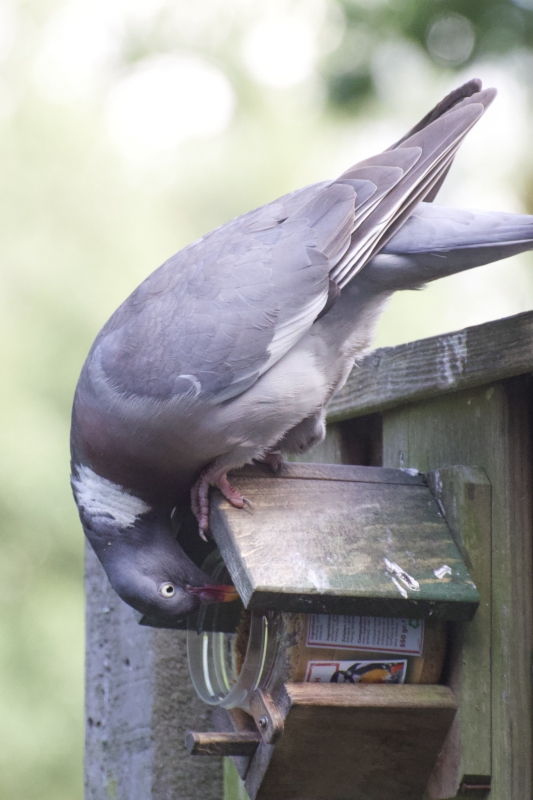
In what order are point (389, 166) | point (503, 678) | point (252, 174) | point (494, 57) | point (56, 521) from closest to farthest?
point (503, 678), point (389, 166), point (494, 57), point (56, 521), point (252, 174)

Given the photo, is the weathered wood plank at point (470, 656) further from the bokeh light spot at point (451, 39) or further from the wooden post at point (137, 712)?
the bokeh light spot at point (451, 39)

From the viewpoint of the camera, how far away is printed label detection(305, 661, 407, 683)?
1.44 meters

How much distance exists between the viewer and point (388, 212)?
167 centimetres

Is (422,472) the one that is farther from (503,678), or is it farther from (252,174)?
(252,174)

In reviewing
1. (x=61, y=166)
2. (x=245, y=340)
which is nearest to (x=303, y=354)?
(x=245, y=340)

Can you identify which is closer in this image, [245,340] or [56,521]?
[245,340]

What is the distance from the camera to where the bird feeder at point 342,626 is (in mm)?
1380

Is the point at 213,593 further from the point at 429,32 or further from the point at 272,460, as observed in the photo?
the point at 429,32

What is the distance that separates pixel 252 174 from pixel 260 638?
377 centimetres

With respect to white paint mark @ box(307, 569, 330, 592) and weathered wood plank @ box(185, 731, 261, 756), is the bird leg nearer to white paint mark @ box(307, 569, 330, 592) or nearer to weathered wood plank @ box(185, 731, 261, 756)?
white paint mark @ box(307, 569, 330, 592)

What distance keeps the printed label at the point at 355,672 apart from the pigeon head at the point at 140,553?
291 mm

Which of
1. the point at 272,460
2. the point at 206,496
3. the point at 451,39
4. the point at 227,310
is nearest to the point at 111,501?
the point at 206,496

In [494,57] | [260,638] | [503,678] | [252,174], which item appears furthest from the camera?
[252,174]

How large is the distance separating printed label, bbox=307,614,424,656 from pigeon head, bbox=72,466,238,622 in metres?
0.28
